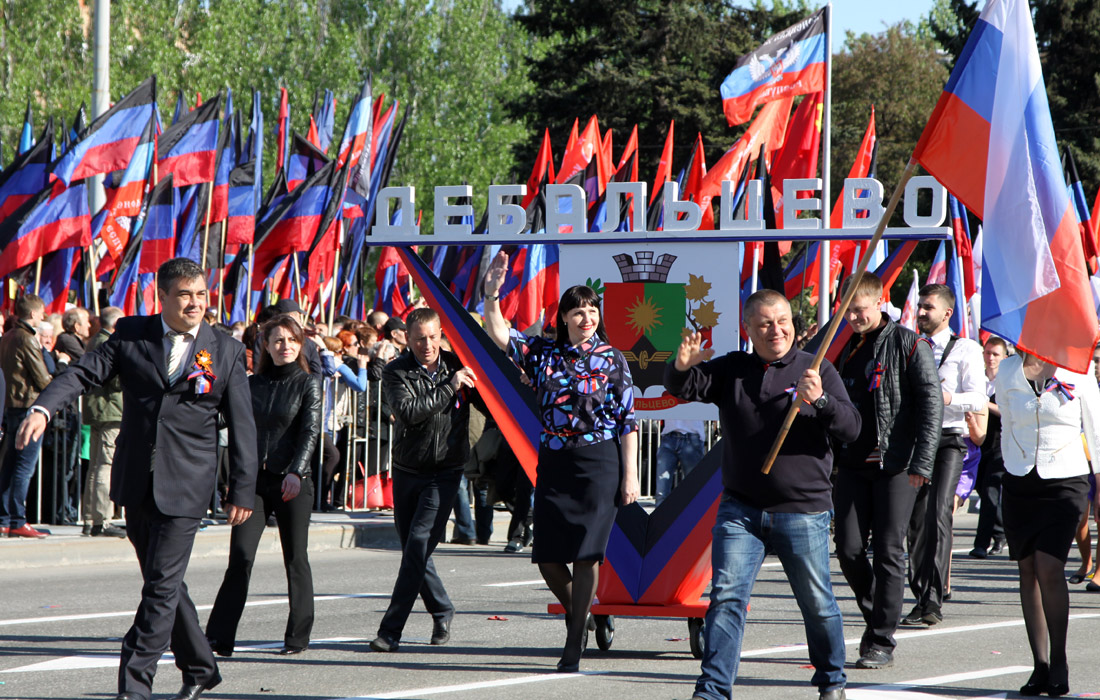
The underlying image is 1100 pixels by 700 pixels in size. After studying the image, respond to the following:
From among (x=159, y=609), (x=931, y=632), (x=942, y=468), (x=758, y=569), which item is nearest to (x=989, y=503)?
(x=942, y=468)

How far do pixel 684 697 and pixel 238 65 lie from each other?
1809 inches

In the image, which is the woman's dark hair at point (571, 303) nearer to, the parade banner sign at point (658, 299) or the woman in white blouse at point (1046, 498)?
the parade banner sign at point (658, 299)

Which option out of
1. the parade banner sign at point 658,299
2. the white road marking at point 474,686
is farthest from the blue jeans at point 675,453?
the white road marking at point 474,686

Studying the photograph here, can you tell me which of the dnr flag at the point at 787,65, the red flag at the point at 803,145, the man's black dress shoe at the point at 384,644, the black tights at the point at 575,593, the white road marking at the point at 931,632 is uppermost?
the dnr flag at the point at 787,65

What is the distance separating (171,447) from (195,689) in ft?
3.54

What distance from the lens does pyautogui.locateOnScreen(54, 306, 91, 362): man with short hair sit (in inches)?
511

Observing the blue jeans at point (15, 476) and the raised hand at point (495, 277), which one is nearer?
the raised hand at point (495, 277)

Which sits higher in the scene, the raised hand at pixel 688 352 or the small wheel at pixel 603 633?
the raised hand at pixel 688 352

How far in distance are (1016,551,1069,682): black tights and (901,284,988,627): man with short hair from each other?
210 cm

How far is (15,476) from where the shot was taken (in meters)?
12.2

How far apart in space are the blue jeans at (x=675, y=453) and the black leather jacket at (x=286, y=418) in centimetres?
597

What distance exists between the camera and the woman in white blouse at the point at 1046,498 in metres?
6.68

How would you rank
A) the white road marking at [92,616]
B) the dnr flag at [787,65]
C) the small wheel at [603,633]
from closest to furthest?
the small wheel at [603,633] → the white road marking at [92,616] → the dnr flag at [787,65]

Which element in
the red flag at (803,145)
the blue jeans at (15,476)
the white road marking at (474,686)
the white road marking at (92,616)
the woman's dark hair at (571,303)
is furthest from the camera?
the red flag at (803,145)
